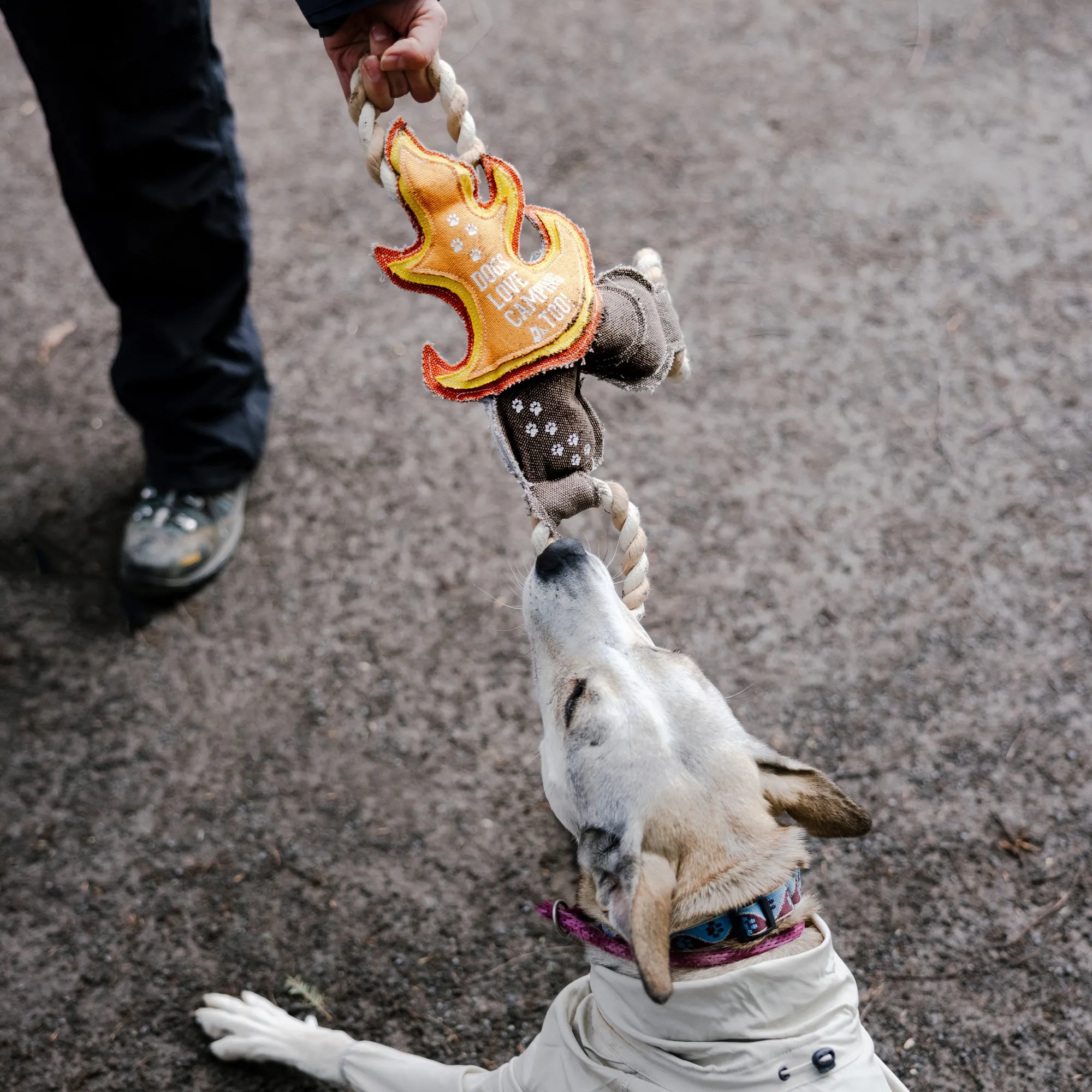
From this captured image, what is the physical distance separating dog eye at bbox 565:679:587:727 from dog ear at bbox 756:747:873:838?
0.36 metres

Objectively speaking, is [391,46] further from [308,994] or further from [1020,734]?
[1020,734]

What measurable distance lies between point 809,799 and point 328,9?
1803mm

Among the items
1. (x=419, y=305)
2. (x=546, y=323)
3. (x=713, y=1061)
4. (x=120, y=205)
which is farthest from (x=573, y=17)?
(x=713, y=1061)

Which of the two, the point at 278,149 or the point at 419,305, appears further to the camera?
the point at 278,149

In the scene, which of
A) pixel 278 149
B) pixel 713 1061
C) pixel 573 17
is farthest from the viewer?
pixel 573 17

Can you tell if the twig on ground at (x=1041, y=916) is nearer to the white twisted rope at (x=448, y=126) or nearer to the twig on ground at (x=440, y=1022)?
the twig on ground at (x=440, y=1022)

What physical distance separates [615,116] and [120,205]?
2309 mm

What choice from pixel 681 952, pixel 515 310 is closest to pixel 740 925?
pixel 681 952

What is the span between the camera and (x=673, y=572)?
10.3ft

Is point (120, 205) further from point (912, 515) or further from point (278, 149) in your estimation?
point (912, 515)

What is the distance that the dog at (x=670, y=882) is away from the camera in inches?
69.9

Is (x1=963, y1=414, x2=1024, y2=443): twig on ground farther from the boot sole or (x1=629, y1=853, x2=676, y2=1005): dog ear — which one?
the boot sole

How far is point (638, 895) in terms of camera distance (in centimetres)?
172

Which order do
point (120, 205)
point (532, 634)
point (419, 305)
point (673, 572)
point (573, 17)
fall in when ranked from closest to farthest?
point (532, 634) < point (120, 205) < point (673, 572) < point (419, 305) < point (573, 17)
